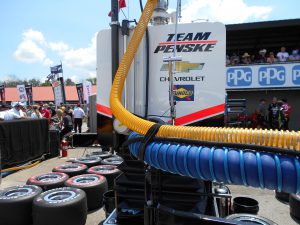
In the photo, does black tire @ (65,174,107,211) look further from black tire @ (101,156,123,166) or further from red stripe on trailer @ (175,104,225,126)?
red stripe on trailer @ (175,104,225,126)

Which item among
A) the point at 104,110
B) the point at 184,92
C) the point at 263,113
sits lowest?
the point at 263,113

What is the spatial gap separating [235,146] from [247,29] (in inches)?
556

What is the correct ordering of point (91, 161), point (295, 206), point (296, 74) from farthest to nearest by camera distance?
point (296, 74) → point (91, 161) → point (295, 206)

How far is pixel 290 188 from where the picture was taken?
4.25 feet

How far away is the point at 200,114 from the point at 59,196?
2217mm

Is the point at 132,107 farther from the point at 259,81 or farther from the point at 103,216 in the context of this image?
the point at 259,81

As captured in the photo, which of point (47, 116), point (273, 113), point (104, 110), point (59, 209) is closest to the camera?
point (104, 110)

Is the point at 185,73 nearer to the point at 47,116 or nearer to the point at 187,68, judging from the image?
the point at 187,68

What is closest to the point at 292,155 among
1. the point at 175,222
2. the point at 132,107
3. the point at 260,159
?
the point at 260,159

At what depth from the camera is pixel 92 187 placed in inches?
160

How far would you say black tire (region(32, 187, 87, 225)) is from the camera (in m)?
3.20

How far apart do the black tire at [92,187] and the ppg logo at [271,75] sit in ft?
34.7

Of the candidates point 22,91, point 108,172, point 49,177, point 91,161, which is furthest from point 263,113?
point 22,91

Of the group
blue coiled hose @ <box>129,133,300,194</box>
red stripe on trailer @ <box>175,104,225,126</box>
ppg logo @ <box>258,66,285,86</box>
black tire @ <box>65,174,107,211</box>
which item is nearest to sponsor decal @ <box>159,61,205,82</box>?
red stripe on trailer @ <box>175,104,225,126</box>
